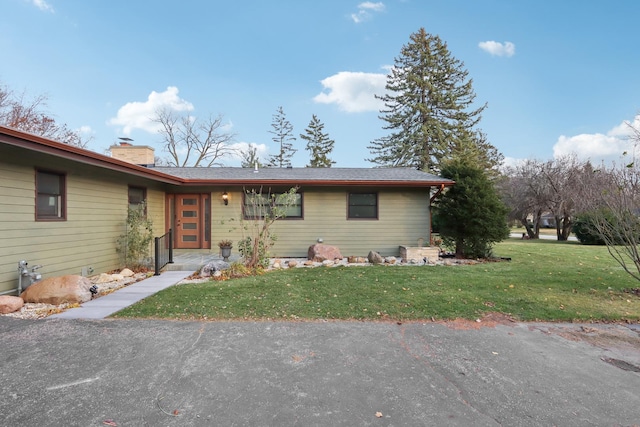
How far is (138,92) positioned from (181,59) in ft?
13.8

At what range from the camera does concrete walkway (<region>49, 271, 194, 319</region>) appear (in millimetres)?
4102

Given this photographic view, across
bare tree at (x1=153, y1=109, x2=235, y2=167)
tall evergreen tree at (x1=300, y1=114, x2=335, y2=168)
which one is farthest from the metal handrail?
tall evergreen tree at (x1=300, y1=114, x2=335, y2=168)

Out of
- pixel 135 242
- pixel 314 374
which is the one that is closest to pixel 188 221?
pixel 135 242

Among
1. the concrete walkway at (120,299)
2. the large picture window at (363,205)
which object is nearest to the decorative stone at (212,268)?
the concrete walkway at (120,299)

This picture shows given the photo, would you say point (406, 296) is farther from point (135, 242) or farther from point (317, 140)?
point (317, 140)

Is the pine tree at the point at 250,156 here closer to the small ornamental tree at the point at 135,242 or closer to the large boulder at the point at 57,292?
the small ornamental tree at the point at 135,242

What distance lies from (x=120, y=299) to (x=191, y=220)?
17.1 feet

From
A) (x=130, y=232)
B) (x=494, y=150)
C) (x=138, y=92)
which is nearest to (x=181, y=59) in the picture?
(x=138, y=92)

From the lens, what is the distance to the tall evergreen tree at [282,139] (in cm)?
3206

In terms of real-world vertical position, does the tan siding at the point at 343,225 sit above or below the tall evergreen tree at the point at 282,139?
below

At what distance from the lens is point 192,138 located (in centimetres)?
2622

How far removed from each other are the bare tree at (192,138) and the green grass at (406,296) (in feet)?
74.6

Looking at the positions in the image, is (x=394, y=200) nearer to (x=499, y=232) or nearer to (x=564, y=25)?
(x=499, y=232)

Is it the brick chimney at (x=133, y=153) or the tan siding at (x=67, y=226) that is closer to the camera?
the tan siding at (x=67, y=226)
